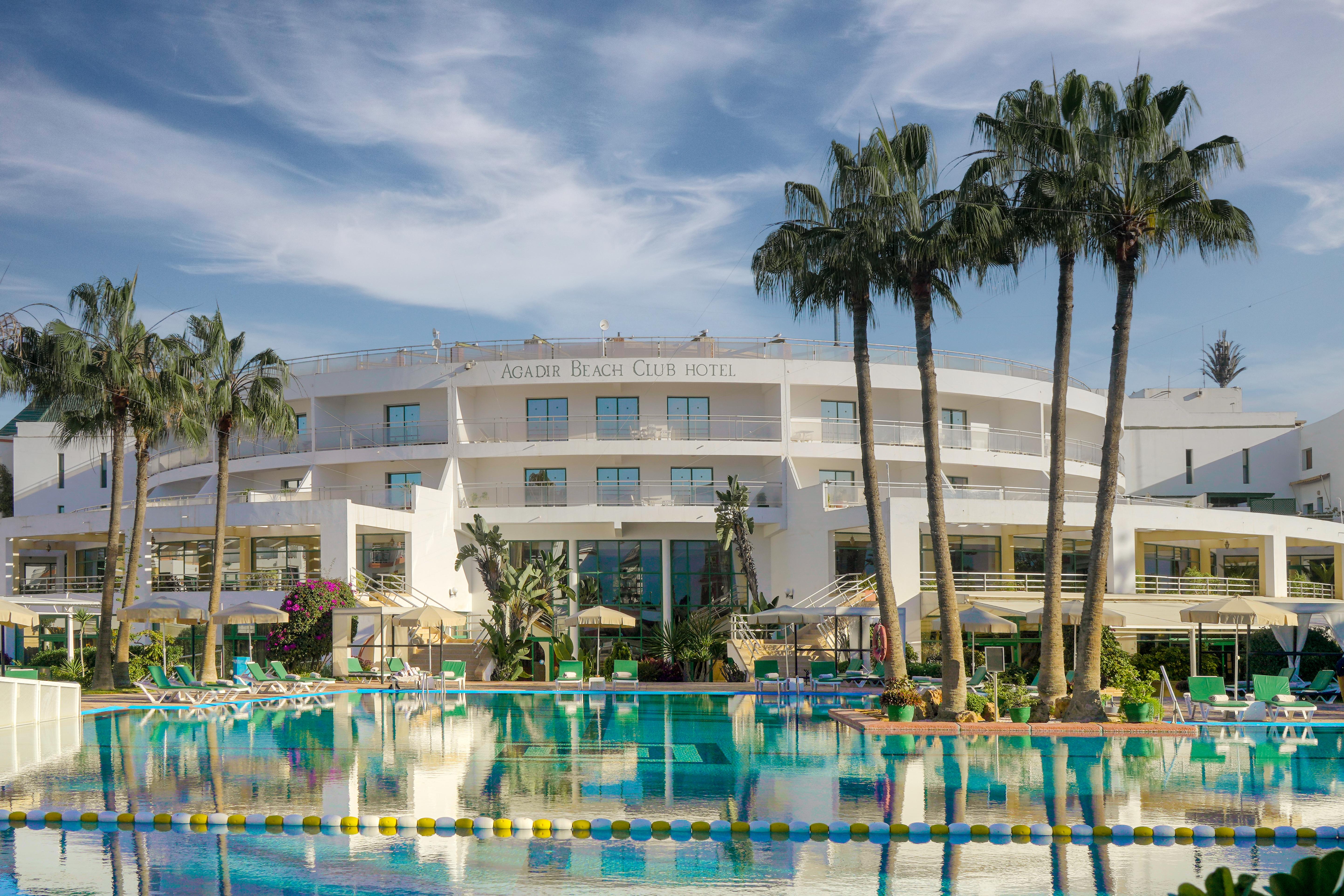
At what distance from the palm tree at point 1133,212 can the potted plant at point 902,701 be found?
2.79m

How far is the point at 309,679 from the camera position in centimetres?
3136

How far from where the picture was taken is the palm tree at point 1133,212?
19.2 meters

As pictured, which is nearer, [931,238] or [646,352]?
[931,238]

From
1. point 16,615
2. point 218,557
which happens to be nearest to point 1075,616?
point 218,557

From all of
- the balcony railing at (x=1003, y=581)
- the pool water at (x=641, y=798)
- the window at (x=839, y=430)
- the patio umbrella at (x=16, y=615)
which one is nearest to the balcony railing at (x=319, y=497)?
the patio umbrella at (x=16, y=615)

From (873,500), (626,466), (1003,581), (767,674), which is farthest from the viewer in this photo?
(626,466)

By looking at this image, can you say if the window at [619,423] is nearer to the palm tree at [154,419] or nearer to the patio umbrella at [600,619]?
the patio umbrella at [600,619]

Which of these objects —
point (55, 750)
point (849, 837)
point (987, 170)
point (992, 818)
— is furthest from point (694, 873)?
point (987, 170)

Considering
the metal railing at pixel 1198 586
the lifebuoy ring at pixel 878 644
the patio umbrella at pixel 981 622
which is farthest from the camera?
the metal railing at pixel 1198 586

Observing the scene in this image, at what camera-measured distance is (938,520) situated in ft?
69.8

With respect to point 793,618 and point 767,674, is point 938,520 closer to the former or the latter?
point 767,674

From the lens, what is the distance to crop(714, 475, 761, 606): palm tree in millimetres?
36656

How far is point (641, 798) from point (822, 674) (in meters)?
17.4

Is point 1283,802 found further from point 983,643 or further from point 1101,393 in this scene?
point 1101,393
